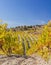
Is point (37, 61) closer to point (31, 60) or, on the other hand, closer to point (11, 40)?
point (31, 60)

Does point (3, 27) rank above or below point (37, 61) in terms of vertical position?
above

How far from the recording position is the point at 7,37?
49281mm

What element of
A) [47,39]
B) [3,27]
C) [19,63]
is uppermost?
[3,27]

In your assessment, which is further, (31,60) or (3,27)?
(3,27)

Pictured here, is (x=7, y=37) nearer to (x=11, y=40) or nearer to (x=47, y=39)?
(x=11, y=40)

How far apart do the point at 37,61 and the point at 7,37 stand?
102 ft

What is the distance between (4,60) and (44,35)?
32052 millimetres

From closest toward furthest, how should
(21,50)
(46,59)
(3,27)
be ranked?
(46,59)
(3,27)
(21,50)

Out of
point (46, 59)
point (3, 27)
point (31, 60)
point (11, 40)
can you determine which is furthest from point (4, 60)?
point (3, 27)

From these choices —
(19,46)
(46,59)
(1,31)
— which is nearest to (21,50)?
(19,46)

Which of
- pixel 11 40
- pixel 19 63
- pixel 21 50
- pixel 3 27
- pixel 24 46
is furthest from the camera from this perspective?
pixel 24 46

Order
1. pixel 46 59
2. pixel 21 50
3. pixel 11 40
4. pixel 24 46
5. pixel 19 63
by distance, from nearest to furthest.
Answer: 1. pixel 19 63
2. pixel 46 59
3. pixel 11 40
4. pixel 21 50
5. pixel 24 46

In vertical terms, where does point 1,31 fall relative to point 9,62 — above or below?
above

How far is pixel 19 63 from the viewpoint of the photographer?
60.6 feet
